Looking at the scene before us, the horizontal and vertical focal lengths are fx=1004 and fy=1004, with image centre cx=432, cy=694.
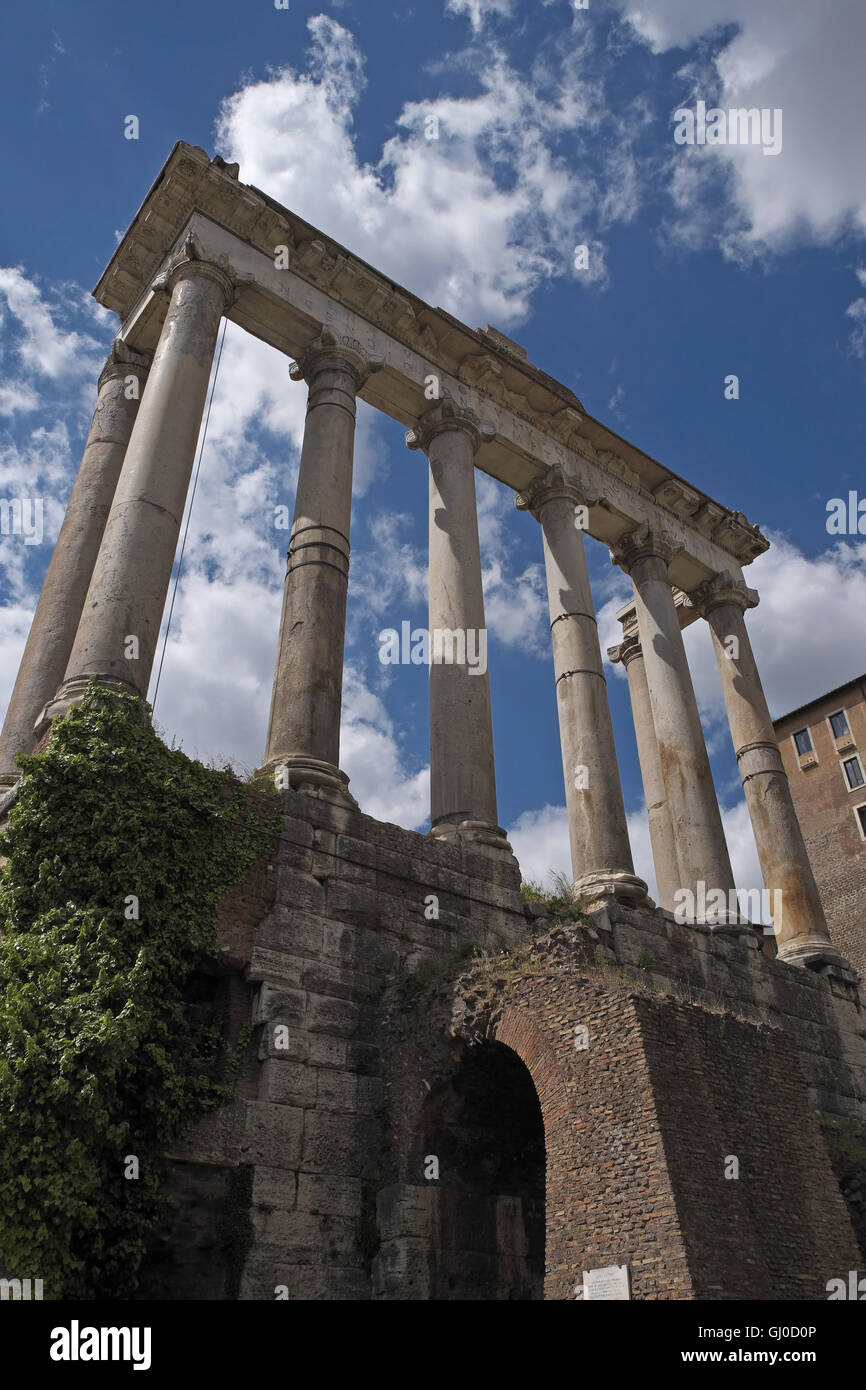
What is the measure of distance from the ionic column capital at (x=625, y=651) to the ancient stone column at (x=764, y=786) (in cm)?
187

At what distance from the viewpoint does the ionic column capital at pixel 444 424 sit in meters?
20.5

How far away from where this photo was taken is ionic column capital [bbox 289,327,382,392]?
62.1 ft

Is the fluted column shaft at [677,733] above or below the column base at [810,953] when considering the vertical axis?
above

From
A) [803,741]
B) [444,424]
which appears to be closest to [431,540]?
[444,424]

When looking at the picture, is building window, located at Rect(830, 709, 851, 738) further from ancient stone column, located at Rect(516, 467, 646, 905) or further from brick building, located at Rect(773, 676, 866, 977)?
ancient stone column, located at Rect(516, 467, 646, 905)

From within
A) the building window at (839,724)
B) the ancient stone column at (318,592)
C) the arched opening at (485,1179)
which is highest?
the building window at (839,724)

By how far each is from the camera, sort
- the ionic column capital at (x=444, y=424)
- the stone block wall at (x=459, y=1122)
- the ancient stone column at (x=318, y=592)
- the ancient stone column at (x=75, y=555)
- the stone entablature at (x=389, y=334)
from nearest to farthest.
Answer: the stone block wall at (x=459, y=1122) → the ancient stone column at (x=318, y=592) → the ancient stone column at (x=75, y=555) → the stone entablature at (x=389, y=334) → the ionic column capital at (x=444, y=424)

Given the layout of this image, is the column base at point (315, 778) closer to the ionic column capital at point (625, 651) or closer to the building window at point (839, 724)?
the ionic column capital at point (625, 651)

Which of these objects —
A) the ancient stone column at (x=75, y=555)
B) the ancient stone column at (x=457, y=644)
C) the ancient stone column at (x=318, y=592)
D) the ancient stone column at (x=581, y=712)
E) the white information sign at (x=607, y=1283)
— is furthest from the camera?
the ancient stone column at (x=581, y=712)

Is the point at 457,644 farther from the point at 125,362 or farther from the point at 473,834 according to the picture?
the point at 125,362

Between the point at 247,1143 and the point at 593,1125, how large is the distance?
3.52 metres

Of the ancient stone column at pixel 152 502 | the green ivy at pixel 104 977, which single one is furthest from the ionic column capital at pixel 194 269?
the green ivy at pixel 104 977

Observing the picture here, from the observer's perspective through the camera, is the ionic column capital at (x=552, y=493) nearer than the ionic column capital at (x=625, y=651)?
Yes

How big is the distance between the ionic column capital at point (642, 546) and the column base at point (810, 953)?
30.6 feet
